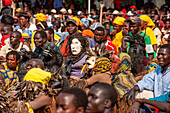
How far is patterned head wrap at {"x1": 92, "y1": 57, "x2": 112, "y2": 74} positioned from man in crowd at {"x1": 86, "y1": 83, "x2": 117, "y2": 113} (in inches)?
69.3

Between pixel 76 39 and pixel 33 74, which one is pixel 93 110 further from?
pixel 76 39

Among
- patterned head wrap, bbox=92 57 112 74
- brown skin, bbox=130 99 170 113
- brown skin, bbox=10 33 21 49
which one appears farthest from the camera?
brown skin, bbox=10 33 21 49

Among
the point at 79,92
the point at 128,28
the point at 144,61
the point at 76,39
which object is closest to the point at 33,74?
the point at 79,92

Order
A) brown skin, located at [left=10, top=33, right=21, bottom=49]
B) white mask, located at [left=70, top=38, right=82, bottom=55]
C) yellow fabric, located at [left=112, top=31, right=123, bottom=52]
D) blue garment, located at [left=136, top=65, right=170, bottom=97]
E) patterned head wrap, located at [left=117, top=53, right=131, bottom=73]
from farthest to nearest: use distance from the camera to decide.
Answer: yellow fabric, located at [left=112, top=31, right=123, bottom=52] < brown skin, located at [left=10, top=33, right=21, bottom=49] < white mask, located at [left=70, top=38, right=82, bottom=55] < patterned head wrap, located at [left=117, top=53, right=131, bottom=73] < blue garment, located at [left=136, top=65, right=170, bottom=97]

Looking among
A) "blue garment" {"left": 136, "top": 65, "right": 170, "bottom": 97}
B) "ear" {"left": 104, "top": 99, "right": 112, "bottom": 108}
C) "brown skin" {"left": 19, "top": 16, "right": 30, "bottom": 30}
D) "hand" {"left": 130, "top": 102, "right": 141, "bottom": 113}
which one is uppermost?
"brown skin" {"left": 19, "top": 16, "right": 30, "bottom": 30}

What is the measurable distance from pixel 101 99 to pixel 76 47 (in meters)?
2.63

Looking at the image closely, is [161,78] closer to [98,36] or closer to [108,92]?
[108,92]

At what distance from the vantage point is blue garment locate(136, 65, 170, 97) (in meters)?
4.41

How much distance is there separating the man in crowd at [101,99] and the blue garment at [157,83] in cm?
137

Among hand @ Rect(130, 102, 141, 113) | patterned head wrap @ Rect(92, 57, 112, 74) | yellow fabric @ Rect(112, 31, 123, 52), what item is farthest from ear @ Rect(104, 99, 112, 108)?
yellow fabric @ Rect(112, 31, 123, 52)

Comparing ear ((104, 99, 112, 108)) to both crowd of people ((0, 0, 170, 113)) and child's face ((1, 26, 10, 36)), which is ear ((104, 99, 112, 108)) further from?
child's face ((1, 26, 10, 36))

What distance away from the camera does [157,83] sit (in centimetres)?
449

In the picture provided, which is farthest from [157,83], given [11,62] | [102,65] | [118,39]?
[118,39]

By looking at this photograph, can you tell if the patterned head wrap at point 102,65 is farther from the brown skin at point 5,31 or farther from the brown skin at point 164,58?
the brown skin at point 5,31
